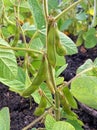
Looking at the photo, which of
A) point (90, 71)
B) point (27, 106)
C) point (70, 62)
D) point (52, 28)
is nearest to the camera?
point (52, 28)

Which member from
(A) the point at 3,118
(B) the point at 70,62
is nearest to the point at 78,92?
(A) the point at 3,118

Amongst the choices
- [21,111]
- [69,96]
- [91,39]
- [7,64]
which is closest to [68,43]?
[69,96]

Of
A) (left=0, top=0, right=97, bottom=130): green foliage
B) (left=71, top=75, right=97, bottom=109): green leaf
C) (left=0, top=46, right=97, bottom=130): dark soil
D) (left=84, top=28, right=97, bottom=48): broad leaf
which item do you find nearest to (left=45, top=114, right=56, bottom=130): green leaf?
(left=0, top=0, right=97, bottom=130): green foliage

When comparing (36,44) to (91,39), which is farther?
(91,39)

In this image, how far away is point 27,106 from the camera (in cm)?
135

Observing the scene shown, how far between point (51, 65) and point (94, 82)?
0.27 feet

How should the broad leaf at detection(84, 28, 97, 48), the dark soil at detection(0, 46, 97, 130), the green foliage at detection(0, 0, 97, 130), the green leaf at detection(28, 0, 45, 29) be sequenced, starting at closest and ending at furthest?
the green foliage at detection(0, 0, 97, 130)
the green leaf at detection(28, 0, 45, 29)
the dark soil at detection(0, 46, 97, 130)
the broad leaf at detection(84, 28, 97, 48)

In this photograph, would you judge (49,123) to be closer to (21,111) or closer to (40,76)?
(40,76)

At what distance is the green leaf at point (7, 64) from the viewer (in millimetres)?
→ 619

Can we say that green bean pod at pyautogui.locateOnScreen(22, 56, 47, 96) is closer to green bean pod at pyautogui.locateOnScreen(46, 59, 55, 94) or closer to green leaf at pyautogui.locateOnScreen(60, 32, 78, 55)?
green bean pod at pyautogui.locateOnScreen(46, 59, 55, 94)

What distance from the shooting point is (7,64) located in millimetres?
622

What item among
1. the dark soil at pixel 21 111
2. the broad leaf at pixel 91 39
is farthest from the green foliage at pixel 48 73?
the broad leaf at pixel 91 39

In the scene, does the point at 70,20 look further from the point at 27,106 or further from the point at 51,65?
the point at 51,65

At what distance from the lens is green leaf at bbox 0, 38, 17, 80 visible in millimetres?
619
